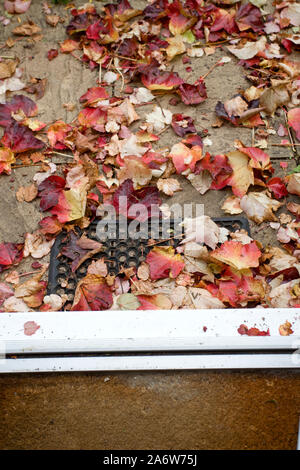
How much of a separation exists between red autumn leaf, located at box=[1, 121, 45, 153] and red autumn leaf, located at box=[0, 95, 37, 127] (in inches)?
4.8

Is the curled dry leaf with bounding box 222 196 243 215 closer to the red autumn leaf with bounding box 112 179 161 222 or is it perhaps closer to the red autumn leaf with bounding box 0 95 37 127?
the red autumn leaf with bounding box 112 179 161 222

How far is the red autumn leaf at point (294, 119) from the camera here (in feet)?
6.22

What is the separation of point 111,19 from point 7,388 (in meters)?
2.05

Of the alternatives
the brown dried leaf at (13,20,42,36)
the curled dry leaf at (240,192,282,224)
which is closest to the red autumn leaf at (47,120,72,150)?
the brown dried leaf at (13,20,42,36)

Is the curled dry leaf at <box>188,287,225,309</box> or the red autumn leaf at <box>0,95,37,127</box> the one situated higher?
the red autumn leaf at <box>0,95,37,127</box>

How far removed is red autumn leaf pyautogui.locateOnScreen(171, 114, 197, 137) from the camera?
74.7 inches

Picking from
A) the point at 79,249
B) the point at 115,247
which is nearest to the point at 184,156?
the point at 115,247

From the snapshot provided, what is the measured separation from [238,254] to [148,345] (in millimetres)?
524

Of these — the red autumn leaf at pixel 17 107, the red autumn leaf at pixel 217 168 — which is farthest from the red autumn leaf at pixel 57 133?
the red autumn leaf at pixel 217 168

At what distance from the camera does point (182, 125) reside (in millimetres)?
1925

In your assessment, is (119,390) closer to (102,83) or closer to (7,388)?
(7,388)
